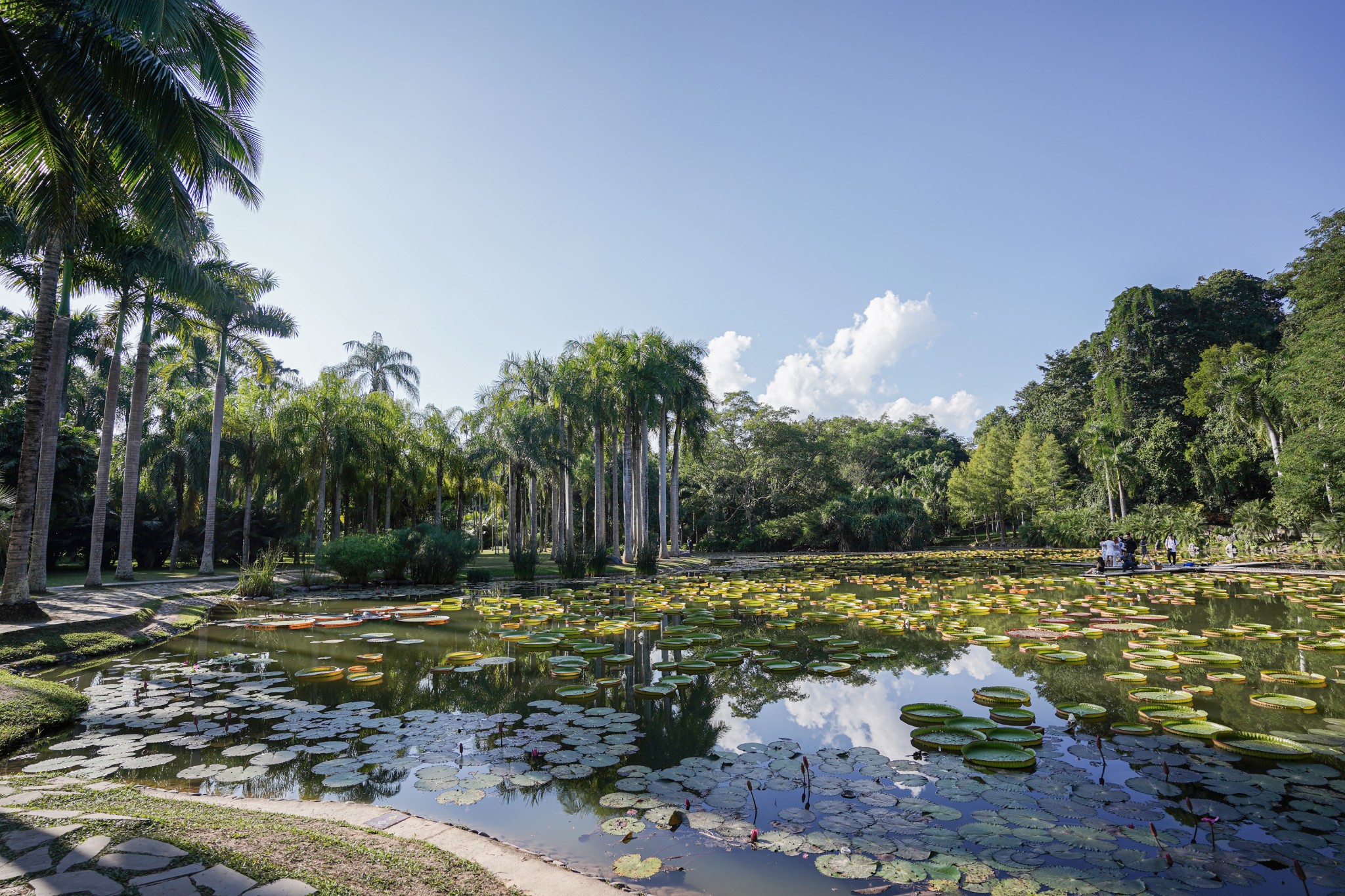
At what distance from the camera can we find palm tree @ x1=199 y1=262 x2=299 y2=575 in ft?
66.3

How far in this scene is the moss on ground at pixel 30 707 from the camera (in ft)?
18.4

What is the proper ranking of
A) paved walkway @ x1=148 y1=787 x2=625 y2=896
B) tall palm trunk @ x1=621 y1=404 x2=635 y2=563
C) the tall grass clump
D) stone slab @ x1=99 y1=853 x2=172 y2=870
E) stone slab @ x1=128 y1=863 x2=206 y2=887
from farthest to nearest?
tall palm trunk @ x1=621 y1=404 x2=635 y2=563 < the tall grass clump < paved walkway @ x1=148 y1=787 x2=625 y2=896 < stone slab @ x1=99 y1=853 x2=172 y2=870 < stone slab @ x1=128 y1=863 x2=206 y2=887

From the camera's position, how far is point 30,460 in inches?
428

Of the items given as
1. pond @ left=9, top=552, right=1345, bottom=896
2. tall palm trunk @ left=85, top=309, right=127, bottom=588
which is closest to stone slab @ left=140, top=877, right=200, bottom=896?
pond @ left=9, top=552, right=1345, bottom=896

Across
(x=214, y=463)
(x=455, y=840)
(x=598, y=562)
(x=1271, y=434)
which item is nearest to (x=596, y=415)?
(x=598, y=562)

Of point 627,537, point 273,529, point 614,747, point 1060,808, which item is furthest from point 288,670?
point 273,529

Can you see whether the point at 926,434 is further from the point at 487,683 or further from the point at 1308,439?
the point at 487,683

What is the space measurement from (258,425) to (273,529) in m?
6.23

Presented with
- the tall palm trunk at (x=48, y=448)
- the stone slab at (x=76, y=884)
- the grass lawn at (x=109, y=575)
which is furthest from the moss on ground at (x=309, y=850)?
the grass lawn at (x=109, y=575)

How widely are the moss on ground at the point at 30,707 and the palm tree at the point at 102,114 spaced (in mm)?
5645

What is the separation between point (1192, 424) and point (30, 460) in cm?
5541

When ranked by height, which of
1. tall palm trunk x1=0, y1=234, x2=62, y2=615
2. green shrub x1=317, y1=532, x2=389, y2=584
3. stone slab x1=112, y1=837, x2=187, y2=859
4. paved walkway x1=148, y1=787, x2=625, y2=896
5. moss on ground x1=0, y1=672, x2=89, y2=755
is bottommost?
Answer: paved walkway x1=148, y1=787, x2=625, y2=896

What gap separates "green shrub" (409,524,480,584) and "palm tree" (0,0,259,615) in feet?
31.7

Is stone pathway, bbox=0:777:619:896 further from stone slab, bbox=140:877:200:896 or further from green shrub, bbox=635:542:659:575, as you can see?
green shrub, bbox=635:542:659:575
